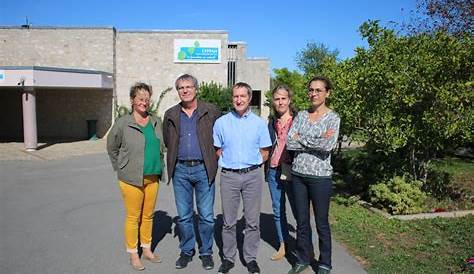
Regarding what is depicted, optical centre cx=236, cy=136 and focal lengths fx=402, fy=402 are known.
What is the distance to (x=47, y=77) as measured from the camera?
53.8ft

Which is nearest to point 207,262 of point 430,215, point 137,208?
point 137,208

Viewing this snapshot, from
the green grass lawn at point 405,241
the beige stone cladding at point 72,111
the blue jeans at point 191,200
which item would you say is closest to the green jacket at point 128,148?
the blue jeans at point 191,200

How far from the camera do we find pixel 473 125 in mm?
6129

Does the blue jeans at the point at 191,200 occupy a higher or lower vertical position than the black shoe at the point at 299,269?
higher

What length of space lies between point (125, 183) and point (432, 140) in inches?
192

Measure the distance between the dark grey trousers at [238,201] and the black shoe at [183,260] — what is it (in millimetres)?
501

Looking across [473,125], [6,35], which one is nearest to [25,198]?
[473,125]

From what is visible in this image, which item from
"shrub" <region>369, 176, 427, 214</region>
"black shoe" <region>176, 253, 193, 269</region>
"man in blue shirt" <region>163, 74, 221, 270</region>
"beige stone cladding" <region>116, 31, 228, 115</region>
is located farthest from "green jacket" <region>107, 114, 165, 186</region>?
"beige stone cladding" <region>116, 31, 228, 115</region>

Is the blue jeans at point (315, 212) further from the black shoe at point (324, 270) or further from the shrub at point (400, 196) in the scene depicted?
the shrub at point (400, 196)

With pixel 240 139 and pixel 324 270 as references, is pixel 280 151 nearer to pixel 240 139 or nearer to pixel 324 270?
pixel 240 139

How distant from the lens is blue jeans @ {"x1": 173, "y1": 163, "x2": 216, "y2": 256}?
4309 millimetres

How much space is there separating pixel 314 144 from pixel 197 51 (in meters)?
20.7

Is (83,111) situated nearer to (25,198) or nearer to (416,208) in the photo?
(25,198)

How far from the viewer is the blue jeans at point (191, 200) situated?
170 inches
